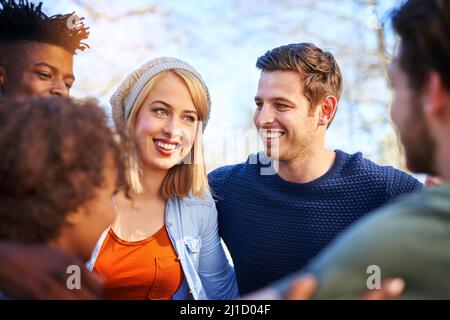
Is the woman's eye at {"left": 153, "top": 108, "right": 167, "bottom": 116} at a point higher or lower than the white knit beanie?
lower

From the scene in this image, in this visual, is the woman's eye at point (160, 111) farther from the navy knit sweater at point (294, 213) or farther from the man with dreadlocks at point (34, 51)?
the navy knit sweater at point (294, 213)


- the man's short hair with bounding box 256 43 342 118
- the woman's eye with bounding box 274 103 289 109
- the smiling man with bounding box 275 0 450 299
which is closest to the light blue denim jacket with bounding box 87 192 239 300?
the woman's eye with bounding box 274 103 289 109

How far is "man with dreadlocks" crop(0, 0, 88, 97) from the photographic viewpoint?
7.18ft

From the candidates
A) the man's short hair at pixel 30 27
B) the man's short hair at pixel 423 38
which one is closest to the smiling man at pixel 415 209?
the man's short hair at pixel 423 38

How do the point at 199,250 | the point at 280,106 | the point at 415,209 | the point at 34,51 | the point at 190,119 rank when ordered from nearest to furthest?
1. the point at 415,209
2. the point at 34,51
3. the point at 199,250
4. the point at 190,119
5. the point at 280,106

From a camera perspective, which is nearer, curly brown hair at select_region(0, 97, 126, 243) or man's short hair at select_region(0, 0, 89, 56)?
curly brown hair at select_region(0, 97, 126, 243)

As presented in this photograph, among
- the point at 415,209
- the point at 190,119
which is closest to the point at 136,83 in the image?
the point at 190,119

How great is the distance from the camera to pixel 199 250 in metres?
2.50

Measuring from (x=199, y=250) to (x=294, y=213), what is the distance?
22.1 inches

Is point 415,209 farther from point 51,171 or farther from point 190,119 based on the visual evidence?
point 190,119

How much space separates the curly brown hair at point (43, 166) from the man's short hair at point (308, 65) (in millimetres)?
1944

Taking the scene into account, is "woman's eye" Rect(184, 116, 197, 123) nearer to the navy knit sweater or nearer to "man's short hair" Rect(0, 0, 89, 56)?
the navy knit sweater

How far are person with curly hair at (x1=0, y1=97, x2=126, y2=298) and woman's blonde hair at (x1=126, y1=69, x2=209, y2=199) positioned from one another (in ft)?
3.94

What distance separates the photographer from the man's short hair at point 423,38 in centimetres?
121
